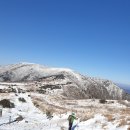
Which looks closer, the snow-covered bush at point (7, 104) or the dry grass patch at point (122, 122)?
the dry grass patch at point (122, 122)

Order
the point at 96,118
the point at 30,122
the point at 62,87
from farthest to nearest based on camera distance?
the point at 62,87 → the point at 30,122 → the point at 96,118

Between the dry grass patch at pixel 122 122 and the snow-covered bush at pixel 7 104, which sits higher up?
the snow-covered bush at pixel 7 104

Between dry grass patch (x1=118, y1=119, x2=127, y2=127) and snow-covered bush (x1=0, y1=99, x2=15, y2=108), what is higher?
snow-covered bush (x1=0, y1=99, x2=15, y2=108)

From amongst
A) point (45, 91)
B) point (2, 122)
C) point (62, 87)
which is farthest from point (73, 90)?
point (2, 122)

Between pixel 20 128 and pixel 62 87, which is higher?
pixel 62 87

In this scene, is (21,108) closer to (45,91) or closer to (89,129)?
(89,129)

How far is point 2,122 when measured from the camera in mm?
40875

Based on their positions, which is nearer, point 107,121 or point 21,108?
point 107,121

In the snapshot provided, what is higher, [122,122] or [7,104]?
[7,104]

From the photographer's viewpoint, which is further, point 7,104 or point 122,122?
point 7,104

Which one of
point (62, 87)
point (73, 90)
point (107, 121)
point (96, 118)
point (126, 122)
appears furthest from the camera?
point (73, 90)

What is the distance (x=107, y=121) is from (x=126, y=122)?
12.5 feet

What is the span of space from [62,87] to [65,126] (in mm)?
121043

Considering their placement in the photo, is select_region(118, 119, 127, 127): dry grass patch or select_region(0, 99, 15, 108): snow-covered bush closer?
select_region(118, 119, 127, 127): dry grass patch
